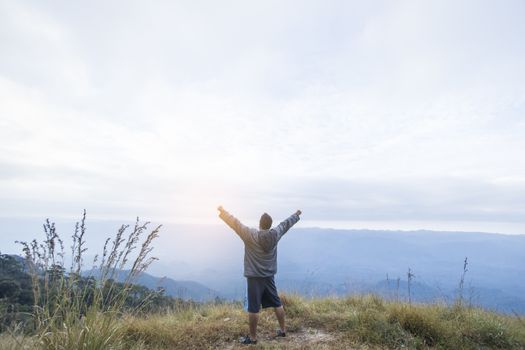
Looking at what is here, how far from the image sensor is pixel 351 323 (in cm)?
693

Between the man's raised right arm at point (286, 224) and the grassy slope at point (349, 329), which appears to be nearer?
the grassy slope at point (349, 329)

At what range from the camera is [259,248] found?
6.73 meters

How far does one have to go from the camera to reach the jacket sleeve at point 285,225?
681 centimetres

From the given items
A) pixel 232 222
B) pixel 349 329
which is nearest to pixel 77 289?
pixel 232 222

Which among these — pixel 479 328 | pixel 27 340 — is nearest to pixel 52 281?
pixel 27 340

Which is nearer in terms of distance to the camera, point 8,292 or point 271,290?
point 271,290

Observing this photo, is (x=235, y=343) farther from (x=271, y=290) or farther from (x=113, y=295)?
(x=113, y=295)

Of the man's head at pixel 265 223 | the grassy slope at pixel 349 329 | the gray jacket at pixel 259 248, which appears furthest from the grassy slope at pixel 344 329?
the man's head at pixel 265 223

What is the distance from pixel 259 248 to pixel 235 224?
2.14 feet

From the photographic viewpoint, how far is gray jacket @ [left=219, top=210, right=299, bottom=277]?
666 centimetres

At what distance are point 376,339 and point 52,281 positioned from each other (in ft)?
16.6

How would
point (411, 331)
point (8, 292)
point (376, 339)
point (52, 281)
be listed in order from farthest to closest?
point (8, 292) < point (411, 331) < point (376, 339) < point (52, 281)

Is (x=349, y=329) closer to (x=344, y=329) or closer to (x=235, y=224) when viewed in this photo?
(x=344, y=329)

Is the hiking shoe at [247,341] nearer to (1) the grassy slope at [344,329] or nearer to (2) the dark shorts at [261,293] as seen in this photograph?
(1) the grassy slope at [344,329]
